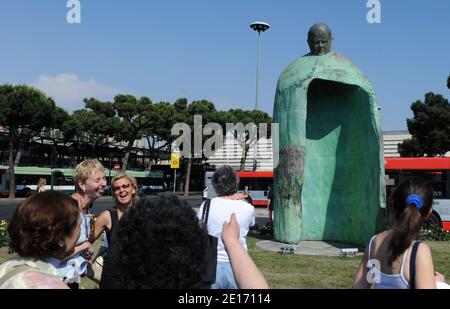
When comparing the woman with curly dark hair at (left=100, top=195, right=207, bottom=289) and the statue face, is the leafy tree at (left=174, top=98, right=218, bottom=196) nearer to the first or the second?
the statue face

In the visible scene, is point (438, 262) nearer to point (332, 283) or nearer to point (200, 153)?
point (332, 283)

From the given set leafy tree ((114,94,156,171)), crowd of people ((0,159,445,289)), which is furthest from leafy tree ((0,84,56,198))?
crowd of people ((0,159,445,289))

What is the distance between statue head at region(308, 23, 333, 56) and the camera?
31.6 feet

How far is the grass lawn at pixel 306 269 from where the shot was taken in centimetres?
657

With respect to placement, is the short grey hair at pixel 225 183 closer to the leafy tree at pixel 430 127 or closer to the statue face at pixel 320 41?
the statue face at pixel 320 41

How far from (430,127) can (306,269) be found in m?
29.0

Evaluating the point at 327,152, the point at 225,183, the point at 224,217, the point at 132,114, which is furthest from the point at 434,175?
the point at 132,114

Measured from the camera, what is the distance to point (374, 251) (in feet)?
8.39

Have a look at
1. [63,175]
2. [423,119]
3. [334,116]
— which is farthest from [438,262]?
[63,175]

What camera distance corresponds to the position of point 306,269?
7531mm

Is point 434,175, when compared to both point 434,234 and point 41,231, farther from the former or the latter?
point 41,231

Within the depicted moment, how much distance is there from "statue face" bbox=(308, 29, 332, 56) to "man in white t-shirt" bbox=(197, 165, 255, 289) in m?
6.63
